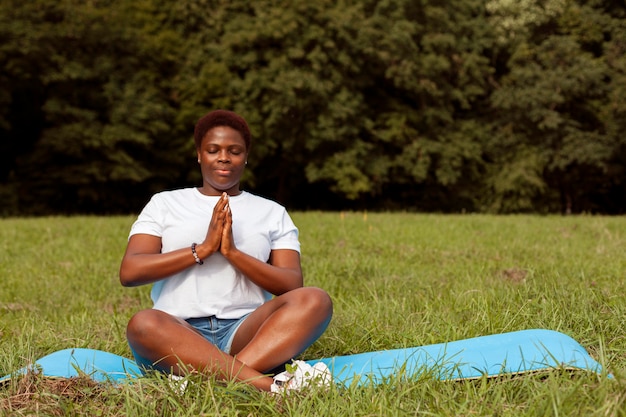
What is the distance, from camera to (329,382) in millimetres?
2670

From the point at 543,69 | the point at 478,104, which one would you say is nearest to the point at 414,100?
the point at 478,104

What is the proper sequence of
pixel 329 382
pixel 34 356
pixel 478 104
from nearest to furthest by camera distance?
pixel 329 382, pixel 34 356, pixel 478 104

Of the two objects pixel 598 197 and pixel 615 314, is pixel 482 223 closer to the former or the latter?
pixel 615 314

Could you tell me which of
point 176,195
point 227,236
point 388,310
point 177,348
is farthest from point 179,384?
point 388,310

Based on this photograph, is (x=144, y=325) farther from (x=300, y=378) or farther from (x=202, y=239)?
(x=300, y=378)

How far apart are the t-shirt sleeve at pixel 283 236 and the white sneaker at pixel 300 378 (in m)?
0.69

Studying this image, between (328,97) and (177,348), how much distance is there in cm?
2123

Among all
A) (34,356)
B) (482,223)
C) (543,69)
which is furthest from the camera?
(543,69)

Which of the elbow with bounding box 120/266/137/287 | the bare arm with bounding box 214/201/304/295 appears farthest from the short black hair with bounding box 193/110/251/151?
the elbow with bounding box 120/266/137/287

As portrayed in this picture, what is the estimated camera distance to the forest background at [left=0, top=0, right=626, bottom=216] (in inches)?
887

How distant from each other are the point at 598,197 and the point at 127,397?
27344 mm

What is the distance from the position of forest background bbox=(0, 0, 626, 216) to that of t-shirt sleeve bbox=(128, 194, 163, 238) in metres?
19.6

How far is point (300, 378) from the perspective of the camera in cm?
271

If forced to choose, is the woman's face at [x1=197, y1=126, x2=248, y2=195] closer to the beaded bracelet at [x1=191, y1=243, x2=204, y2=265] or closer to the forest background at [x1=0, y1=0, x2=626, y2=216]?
the beaded bracelet at [x1=191, y1=243, x2=204, y2=265]
